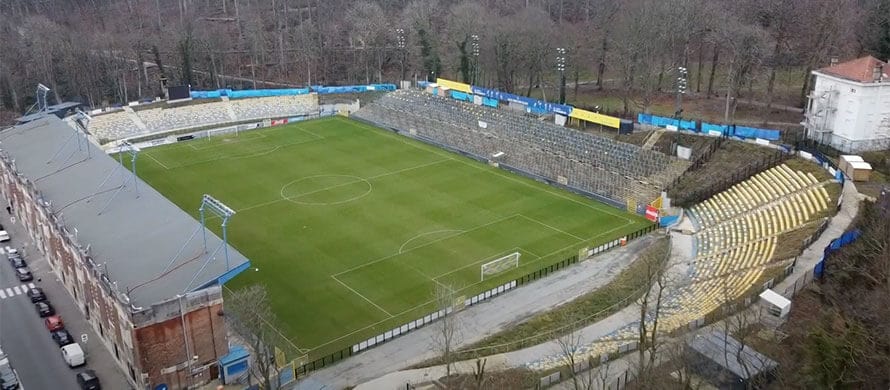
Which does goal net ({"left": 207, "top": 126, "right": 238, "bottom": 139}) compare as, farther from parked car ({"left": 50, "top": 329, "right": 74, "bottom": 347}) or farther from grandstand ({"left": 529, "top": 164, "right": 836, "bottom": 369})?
grandstand ({"left": 529, "top": 164, "right": 836, "bottom": 369})

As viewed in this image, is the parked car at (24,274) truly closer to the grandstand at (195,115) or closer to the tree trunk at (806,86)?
the grandstand at (195,115)

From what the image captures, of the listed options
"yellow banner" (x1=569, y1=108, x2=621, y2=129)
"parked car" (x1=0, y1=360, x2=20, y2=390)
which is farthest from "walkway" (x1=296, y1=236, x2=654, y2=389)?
"yellow banner" (x1=569, y1=108, x2=621, y2=129)

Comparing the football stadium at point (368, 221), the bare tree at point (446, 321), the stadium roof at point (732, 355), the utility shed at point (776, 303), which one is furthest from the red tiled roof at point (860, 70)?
the bare tree at point (446, 321)

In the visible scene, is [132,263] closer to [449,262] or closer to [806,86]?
[449,262]

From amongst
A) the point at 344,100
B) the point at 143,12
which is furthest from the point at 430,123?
the point at 143,12

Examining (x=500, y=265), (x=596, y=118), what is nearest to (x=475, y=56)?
(x=596, y=118)
